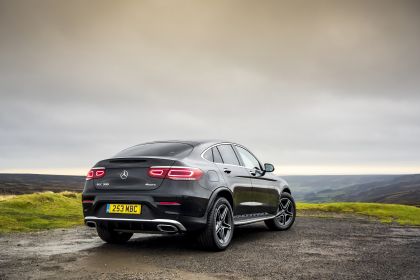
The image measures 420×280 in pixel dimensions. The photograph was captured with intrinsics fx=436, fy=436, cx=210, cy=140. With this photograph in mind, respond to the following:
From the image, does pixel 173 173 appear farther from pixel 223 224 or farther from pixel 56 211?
pixel 56 211

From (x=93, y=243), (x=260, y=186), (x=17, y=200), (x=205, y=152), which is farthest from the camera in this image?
(x=17, y=200)

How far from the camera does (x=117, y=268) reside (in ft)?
19.0

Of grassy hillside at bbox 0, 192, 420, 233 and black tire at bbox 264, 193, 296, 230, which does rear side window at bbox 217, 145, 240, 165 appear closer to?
black tire at bbox 264, 193, 296, 230

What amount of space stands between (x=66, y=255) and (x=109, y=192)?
1163mm

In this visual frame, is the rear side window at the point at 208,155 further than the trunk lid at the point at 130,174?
Yes

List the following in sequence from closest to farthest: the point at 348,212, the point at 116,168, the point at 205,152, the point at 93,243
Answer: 1. the point at 116,168
2. the point at 205,152
3. the point at 93,243
4. the point at 348,212

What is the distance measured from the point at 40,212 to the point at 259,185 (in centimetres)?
908

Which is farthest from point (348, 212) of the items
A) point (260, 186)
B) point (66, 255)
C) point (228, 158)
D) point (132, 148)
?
point (66, 255)

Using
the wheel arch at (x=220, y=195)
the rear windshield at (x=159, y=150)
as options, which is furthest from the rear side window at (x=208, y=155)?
the wheel arch at (x=220, y=195)

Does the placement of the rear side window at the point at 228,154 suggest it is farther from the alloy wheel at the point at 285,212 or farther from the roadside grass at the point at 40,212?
the roadside grass at the point at 40,212

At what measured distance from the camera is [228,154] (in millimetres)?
8398

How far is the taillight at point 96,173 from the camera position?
284 inches

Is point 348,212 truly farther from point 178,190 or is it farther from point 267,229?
point 178,190

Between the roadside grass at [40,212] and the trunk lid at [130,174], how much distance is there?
15.8ft
